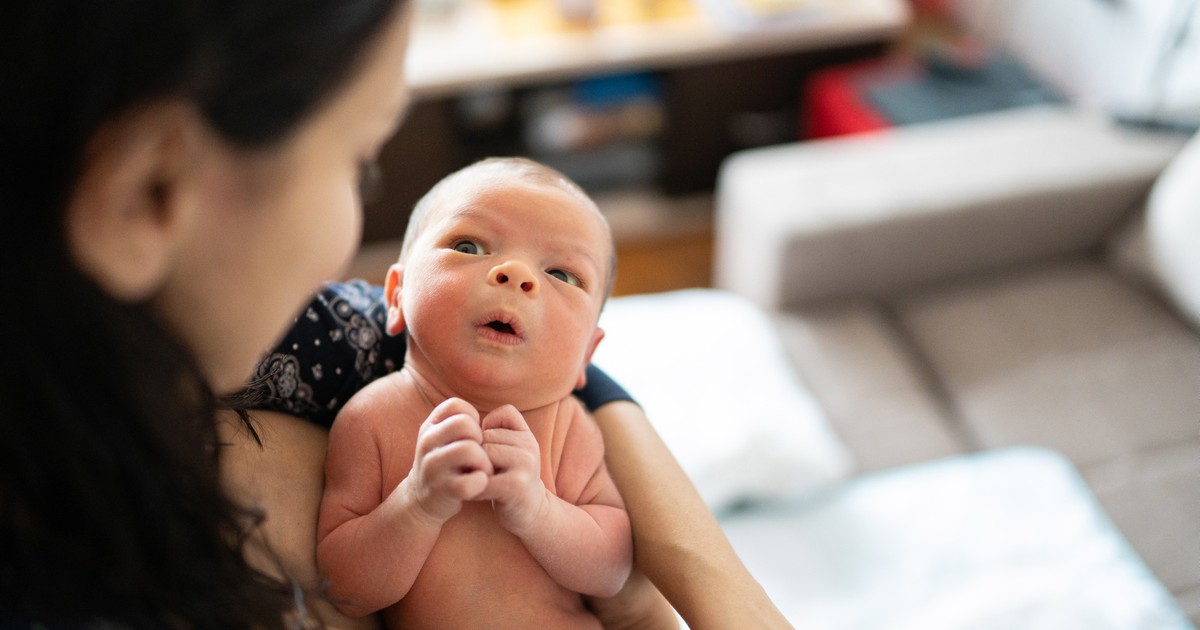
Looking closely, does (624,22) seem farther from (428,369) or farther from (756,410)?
(428,369)

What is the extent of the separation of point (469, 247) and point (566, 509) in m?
0.26

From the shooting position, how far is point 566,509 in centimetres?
79

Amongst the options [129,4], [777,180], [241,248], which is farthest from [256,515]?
[777,180]

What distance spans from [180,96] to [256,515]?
12.3 inches

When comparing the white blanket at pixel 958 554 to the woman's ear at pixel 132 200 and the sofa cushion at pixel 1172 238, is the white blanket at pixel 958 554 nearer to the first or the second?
the sofa cushion at pixel 1172 238

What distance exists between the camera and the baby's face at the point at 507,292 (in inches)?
31.5

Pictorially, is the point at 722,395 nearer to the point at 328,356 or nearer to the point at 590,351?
the point at 590,351

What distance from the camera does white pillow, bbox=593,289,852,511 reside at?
139 centimetres

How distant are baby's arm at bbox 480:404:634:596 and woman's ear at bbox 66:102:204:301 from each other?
30cm

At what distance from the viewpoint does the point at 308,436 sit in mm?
853

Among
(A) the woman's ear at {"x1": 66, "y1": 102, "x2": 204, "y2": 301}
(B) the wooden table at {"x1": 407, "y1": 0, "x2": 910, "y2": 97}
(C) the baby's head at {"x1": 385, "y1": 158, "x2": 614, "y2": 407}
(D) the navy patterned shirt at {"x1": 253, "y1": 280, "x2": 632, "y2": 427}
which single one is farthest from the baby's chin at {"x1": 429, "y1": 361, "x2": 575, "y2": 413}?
(B) the wooden table at {"x1": 407, "y1": 0, "x2": 910, "y2": 97}

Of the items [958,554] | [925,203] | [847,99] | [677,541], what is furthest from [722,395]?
[847,99]

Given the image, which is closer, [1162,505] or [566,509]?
[566,509]

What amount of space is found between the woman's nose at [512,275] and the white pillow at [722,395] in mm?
590
